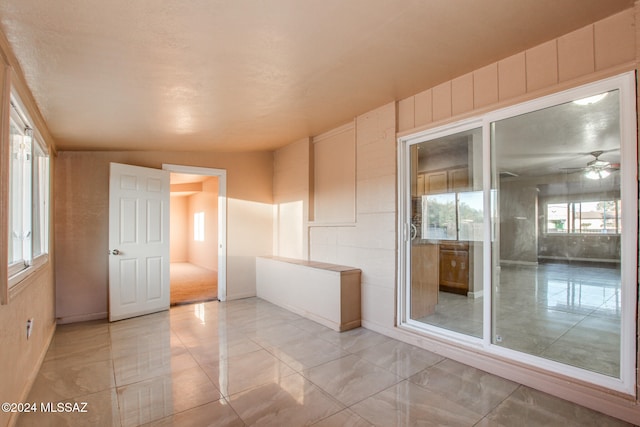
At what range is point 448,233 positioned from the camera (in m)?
3.35

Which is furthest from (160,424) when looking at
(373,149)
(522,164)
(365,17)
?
(522,164)

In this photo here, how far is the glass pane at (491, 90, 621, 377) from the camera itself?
2270mm

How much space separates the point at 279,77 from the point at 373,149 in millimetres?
1531

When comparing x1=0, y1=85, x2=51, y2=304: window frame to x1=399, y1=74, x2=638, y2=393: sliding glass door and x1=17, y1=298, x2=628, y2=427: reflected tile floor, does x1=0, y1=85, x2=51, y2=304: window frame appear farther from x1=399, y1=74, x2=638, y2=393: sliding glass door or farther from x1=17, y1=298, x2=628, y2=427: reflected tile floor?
x1=399, y1=74, x2=638, y2=393: sliding glass door

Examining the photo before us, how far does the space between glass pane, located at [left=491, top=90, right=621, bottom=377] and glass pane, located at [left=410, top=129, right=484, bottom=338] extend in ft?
0.83

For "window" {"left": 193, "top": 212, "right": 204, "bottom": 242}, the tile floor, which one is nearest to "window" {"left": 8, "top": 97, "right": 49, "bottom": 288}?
the tile floor

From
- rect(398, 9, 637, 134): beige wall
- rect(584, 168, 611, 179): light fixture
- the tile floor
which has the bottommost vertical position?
the tile floor

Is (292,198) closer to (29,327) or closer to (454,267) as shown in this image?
(454,267)

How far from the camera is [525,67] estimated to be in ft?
8.00

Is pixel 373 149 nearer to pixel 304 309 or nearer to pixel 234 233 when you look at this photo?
pixel 304 309

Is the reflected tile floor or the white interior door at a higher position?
the white interior door

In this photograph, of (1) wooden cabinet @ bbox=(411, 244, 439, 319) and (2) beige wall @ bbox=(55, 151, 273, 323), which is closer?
(1) wooden cabinet @ bbox=(411, 244, 439, 319)

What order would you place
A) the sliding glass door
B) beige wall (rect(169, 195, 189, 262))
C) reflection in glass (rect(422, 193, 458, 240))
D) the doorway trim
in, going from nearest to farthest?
the sliding glass door
reflection in glass (rect(422, 193, 458, 240))
the doorway trim
beige wall (rect(169, 195, 189, 262))

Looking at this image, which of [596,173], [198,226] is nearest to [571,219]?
[596,173]
